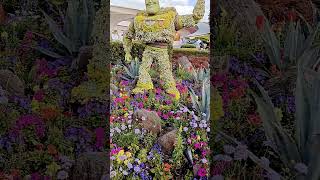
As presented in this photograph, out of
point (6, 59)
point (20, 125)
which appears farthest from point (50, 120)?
point (6, 59)

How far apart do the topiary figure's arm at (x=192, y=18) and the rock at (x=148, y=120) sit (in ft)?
1.37

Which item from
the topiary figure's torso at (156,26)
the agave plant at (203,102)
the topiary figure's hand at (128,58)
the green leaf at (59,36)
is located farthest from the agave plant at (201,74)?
the green leaf at (59,36)

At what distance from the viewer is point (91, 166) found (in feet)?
6.97

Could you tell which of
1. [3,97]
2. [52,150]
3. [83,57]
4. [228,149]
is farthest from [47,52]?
[228,149]

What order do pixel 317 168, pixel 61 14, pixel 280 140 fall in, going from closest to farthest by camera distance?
pixel 317 168 < pixel 280 140 < pixel 61 14

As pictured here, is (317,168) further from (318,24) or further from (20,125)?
(20,125)

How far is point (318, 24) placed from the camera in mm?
2209

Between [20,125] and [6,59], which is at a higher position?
[6,59]

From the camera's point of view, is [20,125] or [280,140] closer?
[280,140]

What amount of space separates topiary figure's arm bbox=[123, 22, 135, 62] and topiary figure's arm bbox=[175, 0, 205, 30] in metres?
0.21

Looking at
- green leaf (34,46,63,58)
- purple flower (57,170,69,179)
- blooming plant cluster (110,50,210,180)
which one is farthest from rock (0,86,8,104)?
blooming plant cluster (110,50,210,180)

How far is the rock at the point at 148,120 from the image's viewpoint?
82.2 inches

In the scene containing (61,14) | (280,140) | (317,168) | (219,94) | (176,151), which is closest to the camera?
(317,168)

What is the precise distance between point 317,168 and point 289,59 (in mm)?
711
